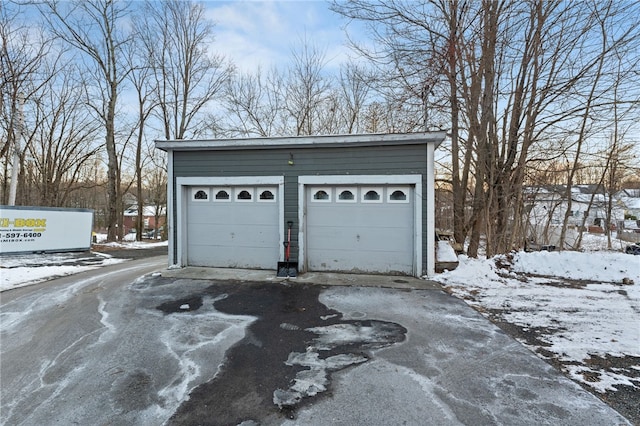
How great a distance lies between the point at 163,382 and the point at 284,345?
121cm

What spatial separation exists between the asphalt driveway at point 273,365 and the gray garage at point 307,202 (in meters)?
1.73

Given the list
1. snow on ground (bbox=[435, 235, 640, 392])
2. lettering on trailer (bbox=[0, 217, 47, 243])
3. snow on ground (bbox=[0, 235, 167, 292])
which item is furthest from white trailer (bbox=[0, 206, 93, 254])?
snow on ground (bbox=[435, 235, 640, 392])

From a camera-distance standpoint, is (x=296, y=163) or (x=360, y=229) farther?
(x=296, y=163)

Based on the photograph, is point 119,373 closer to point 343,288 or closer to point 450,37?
point 343,288

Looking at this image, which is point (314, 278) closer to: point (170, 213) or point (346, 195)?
point (346, 195)

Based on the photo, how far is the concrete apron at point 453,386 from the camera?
7.38ft

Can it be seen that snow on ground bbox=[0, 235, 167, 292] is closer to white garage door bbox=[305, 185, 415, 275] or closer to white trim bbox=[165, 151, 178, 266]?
white trim bbox=[165, 151, 178, 266]

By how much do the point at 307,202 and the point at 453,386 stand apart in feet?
16.1

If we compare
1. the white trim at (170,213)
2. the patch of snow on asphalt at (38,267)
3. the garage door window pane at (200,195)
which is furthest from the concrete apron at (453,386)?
the patch of snow on asphalt at (38,267)

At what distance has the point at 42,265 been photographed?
8.56 m

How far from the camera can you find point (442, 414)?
2285 millimetres

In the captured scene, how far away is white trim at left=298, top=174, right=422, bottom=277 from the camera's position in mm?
6531

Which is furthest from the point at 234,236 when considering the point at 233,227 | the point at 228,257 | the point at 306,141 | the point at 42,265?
the point at 42,265

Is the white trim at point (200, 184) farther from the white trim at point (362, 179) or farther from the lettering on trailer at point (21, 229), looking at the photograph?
the lettering on trailer at point (21, 229)
